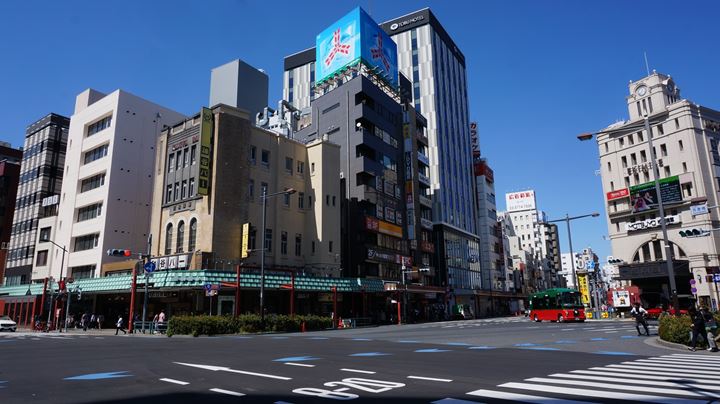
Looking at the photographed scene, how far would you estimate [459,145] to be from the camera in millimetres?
96688

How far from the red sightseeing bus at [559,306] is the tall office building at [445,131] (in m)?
27.3

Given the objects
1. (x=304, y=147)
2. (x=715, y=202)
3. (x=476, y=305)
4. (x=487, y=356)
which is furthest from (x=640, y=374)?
(x=476, y=305)

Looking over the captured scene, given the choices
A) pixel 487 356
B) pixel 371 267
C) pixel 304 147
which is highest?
pixel 304 147

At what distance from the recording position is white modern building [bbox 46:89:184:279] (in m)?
51.3

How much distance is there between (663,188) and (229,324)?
60046mm

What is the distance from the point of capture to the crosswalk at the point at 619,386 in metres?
7.72

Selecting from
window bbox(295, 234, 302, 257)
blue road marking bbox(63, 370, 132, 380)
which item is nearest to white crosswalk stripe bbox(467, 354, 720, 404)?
blue road marking bbox(63, 370, 132, 380)

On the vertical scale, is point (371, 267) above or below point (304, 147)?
below

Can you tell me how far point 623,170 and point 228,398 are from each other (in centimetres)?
7584

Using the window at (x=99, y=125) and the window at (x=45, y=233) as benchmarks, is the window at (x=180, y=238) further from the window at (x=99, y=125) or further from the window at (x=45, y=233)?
the window at (x=45, y=233)

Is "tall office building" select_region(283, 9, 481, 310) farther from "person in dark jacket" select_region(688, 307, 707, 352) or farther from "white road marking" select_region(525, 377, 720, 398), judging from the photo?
"white road marking" select_region(525, 377, 720, 398)

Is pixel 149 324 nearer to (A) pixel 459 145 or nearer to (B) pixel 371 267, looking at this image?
(B) pixel 371 267

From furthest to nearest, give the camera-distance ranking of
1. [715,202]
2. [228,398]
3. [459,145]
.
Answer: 1. [459,145]
2. [715,202]
3. [228,398]

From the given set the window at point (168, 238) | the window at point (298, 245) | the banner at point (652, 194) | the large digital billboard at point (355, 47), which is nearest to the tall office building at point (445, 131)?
the large digital billboard at point (355, 47)
